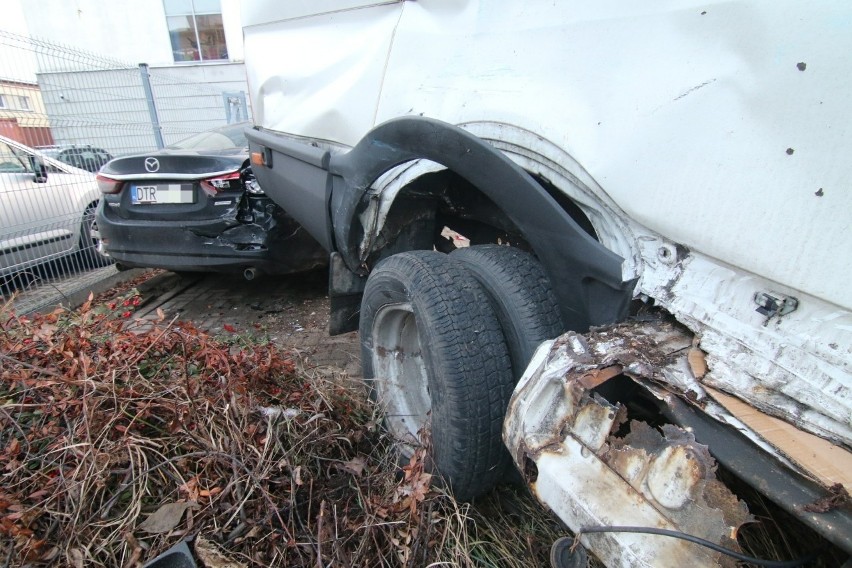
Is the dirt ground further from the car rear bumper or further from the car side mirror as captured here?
the car side mirror

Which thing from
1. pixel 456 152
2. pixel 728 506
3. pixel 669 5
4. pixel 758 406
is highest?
pixel 669 5

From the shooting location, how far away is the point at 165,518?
1805 mm

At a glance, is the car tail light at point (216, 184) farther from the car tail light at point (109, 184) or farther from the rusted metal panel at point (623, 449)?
the rusted metal panel at point (623, 449)

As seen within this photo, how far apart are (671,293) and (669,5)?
708 millimetres

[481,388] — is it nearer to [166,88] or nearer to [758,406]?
[758,406]

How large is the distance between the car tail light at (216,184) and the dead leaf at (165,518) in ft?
8.32

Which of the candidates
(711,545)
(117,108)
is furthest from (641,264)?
(117,108)

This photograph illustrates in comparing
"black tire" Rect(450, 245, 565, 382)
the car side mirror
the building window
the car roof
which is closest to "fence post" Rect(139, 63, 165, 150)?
the car roof

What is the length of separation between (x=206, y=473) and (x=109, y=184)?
3.01 meters

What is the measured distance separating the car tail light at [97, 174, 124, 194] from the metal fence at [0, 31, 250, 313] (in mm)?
930

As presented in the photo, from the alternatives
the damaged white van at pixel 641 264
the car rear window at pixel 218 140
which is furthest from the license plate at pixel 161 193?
the damaged white van at pixel 641 264

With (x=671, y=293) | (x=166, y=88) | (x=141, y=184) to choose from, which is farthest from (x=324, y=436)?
(x=166, y=88)

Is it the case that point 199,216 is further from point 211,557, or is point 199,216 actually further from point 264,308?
point 211,557

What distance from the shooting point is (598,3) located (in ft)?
4.42
